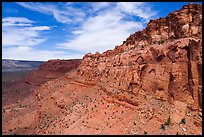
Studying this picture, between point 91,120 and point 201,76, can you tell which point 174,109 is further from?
point 91,120

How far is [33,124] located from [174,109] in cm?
2080

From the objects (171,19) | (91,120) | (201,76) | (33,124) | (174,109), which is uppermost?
(171,19)

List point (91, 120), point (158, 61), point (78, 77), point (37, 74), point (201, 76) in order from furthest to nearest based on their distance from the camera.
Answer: point (37, 74) → point (78, 77) → point (91, 120) → point (158, 61) → point (201, 76)

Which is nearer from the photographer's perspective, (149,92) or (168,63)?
(168,63)

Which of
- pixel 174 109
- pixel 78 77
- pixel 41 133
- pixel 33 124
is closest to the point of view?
pixel 174 109

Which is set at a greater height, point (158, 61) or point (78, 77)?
point (158, 61)

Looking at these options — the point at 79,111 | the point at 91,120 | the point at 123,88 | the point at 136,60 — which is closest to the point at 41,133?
the point at 79,111

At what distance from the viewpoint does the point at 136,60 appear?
Answer: 26.3 m

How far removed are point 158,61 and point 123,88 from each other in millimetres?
5003

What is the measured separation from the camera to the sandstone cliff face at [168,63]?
2036 cm

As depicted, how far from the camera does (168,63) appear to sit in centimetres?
2239

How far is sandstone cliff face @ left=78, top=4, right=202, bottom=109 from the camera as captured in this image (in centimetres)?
2036

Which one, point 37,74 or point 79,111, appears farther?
point 37,74

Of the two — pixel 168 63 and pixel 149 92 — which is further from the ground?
pixel 168 63
